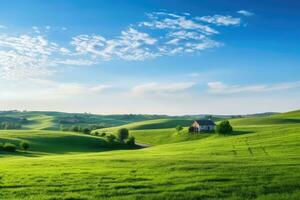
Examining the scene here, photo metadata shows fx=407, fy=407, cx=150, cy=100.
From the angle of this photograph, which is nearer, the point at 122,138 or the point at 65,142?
the point at 65,142

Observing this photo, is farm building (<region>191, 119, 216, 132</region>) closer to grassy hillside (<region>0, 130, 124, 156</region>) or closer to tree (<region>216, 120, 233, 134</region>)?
tree (<region>216, 120, 233, 134</region>)

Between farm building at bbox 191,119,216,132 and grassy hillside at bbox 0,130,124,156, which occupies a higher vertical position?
farm building at bbox 191,119,216,132

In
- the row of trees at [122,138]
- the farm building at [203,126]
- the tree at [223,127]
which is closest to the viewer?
the tree at [223,127]

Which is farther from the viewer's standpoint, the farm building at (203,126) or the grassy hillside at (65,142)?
the farm building at (203,126)

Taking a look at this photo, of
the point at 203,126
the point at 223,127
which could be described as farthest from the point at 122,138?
the point at 223,127

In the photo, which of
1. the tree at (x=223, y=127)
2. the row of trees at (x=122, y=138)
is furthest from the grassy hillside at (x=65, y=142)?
the tree at (x=223, y=127)

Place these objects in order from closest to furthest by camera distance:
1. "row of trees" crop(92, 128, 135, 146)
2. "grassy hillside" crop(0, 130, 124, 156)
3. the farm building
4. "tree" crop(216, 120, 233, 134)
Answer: "grassy hillside" crop(0, 130, 124, 156) → "tree" crop(216, 120, 233, 134) → "row of trees" crop(92, 128, 135, 146) → the farm building

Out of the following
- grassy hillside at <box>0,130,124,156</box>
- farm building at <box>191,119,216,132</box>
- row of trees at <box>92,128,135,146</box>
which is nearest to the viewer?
grassy hillside at <box>0,130,124,156</box>

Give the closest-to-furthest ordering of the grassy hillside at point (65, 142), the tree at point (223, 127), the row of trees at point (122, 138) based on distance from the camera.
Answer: the grassy hillside at point (65, 142), the tree at point (223, 127), the row of trees at point (122, 138)

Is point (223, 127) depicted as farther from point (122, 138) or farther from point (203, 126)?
point (122, 138)

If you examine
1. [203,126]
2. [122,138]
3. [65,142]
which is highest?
[203,126]

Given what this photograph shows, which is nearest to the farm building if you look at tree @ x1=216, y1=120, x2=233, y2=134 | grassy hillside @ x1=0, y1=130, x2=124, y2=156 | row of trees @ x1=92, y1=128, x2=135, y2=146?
row of trees @ x1=92, y1=128, x2=135, y2=146

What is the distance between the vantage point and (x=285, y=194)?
85.3ft

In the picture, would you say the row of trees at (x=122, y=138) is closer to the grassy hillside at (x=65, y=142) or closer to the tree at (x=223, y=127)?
the grassy hillside at (x=65, y=142)
